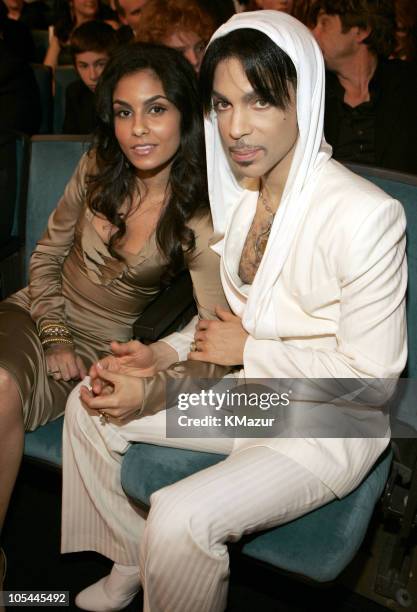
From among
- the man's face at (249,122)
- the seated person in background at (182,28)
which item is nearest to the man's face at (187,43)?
the seated person in background at (182,28)

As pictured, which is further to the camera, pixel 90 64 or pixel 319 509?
pixel 90 64

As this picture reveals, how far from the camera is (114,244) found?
202 centimetres

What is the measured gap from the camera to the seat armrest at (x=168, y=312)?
1.84 m

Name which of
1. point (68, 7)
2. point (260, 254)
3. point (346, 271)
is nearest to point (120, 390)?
point (260, 254)

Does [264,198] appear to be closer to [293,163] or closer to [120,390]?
[293,163]

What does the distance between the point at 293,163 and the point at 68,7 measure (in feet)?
13.5

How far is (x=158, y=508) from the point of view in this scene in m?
1.47

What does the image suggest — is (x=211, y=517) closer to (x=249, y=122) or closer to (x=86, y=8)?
(x=249, y=122)

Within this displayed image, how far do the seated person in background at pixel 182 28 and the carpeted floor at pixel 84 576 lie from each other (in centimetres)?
150

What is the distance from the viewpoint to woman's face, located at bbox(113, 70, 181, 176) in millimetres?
1861

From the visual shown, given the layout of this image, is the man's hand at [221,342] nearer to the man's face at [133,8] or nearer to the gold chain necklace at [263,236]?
the gold chain necklace at [263,236]

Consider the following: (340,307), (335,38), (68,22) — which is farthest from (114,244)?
(68,22)

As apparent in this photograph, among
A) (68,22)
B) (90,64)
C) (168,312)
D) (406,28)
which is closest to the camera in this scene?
(168,312)

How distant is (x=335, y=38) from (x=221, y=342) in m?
1.34
